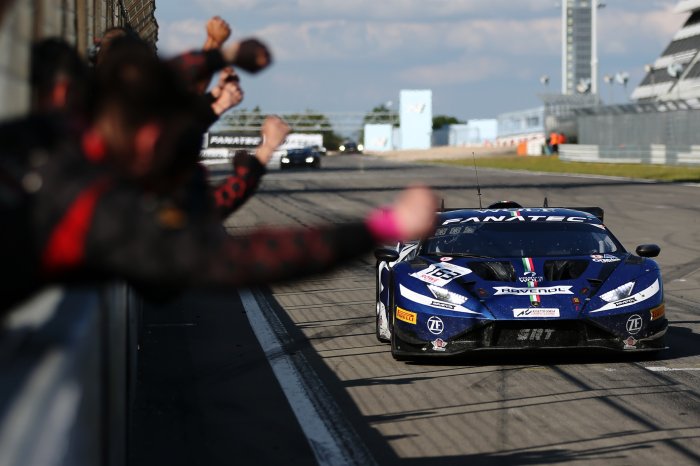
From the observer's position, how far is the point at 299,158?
252 ft

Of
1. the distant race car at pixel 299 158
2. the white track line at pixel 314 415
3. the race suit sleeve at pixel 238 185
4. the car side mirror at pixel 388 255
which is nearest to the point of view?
the race suit sleeve at pixel 238 185

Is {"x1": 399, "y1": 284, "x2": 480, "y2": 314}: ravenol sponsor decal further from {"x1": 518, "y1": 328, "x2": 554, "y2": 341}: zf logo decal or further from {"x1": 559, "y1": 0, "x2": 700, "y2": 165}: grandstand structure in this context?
{"x1": 559, "y1": 0, "x2": 700, "y2": 165}: grandstand structure

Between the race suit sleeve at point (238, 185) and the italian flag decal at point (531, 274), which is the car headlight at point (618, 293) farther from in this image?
the race suit sleeve at point (238, 185)

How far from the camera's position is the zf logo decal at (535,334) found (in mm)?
9578

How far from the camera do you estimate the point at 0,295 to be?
266cm

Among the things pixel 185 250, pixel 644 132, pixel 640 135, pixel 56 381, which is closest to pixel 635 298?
pixel 56 381

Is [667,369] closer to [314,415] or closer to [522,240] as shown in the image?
[522,240]

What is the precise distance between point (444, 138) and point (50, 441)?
166722mm

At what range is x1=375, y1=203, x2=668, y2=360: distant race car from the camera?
961 cm

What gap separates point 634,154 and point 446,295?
5535cm

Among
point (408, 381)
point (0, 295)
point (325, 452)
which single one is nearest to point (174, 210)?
point (0, 295)

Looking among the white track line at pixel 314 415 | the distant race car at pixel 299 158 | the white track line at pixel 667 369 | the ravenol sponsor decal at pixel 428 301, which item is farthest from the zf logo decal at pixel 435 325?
the distant race car at pixel 299 158

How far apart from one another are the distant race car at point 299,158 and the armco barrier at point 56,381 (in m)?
72.1

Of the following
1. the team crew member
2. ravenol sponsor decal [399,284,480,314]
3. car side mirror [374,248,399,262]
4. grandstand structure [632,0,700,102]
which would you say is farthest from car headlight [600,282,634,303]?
grandstand structure [632,0,700,102]
